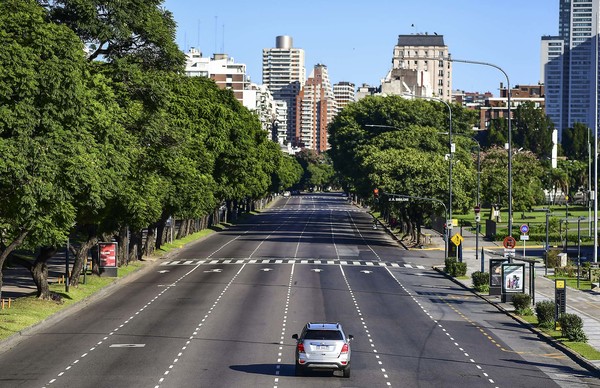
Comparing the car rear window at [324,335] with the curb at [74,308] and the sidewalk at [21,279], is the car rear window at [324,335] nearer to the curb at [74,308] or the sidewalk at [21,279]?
the curb at [74,308]

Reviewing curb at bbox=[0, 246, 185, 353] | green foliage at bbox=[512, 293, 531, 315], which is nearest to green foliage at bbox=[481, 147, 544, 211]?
curb at bbox=[0, 246, 185, 353]

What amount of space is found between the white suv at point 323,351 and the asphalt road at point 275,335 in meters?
0.48

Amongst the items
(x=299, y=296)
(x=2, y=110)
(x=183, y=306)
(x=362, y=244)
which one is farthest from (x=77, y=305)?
(x=362, y=244)

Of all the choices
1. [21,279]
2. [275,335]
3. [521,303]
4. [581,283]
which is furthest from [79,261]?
[581,283]

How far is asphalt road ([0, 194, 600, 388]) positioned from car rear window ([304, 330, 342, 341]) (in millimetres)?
1283

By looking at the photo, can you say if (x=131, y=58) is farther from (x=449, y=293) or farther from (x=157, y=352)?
(x=157, y=352)

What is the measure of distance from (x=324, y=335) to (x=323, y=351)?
2.31ft

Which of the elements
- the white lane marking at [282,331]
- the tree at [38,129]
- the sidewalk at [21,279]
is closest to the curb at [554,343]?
the white lane marking at [282,331]

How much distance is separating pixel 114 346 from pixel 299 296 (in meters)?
19.4

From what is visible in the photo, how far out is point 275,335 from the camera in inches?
1743

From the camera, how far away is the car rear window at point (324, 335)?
34875mm

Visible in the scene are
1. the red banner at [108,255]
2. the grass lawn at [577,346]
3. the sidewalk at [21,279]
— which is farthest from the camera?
the red banner at [108,255]

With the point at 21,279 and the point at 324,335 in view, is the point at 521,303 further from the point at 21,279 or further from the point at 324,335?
the point at 21,279

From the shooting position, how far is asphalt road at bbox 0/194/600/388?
35.1 m
